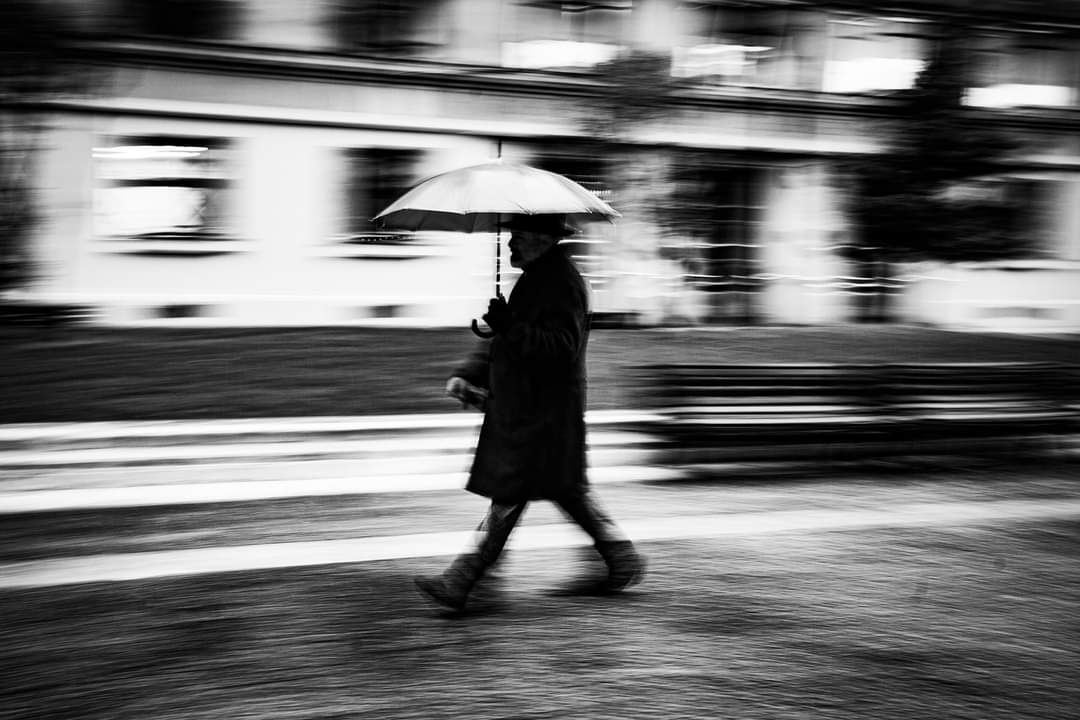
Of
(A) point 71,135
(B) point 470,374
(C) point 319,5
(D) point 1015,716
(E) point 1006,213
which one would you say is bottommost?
(D) point 1015,716

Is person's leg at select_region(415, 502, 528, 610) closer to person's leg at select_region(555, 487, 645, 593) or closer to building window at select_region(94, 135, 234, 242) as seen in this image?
person's leg at select_region(555, 487, 645, 593)

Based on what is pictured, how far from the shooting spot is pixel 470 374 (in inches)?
201

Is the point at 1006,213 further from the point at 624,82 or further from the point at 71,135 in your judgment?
the point at 71,135

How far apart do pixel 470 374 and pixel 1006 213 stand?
11.0 metres

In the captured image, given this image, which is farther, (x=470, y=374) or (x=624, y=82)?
(x=624, y=82)

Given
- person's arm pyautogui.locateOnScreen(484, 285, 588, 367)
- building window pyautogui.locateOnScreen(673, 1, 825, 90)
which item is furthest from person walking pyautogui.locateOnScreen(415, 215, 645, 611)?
building window pyautogui.locateOnScreen(673, 1, 825, 90)

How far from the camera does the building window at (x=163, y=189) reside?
1659 centimetres

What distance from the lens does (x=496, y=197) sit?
4.80 meters

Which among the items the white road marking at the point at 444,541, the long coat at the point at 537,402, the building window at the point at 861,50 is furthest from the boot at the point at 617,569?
the building window at the point at 861,50

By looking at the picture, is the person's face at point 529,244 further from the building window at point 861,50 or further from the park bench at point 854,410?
the building window at point 861,50

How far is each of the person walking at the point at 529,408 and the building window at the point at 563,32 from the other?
46.7ft

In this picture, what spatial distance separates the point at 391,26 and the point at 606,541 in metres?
14.4

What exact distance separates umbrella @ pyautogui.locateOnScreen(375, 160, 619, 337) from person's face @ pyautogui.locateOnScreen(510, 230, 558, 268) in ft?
0.44

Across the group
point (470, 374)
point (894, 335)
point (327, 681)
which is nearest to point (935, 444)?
point (470, 374)
